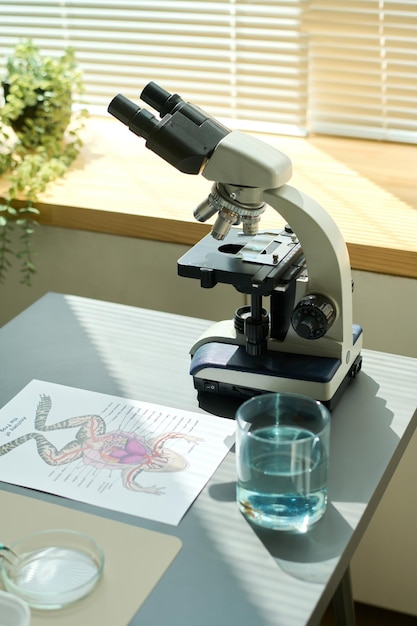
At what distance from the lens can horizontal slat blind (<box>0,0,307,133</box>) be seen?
2.34 metres

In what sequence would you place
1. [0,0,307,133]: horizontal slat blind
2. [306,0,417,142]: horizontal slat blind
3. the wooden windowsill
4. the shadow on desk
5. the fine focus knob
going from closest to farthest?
the shadow on desk, the fine focus knob, the wooden windowsill, [306,0,417,142]: horizontal slat blind, [0,0,307,133]: horizontal slat blind

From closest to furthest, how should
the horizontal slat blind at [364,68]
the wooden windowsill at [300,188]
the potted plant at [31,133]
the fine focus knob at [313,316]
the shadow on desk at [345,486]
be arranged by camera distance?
the shadow on desk at [345,486] < the fine focus knob at [313,316] < the wooden windowsill at [300,188] < the potted plant at [31,133] < the horizontal slat blind at [364,68]

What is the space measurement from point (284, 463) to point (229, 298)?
3.25ft

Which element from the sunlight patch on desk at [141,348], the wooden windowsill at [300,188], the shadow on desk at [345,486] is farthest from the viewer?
the wooden windowsill at [300,188]

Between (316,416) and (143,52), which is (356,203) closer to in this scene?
(143,52)

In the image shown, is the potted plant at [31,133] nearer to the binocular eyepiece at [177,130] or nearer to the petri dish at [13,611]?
the binocular eyepiece at [177,130]

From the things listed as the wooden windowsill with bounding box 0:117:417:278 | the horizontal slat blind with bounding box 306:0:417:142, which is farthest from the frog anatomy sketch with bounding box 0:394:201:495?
the horizontal slat blind with bounding box 306:0:417:142

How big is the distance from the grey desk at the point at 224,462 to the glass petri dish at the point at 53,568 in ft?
0.25

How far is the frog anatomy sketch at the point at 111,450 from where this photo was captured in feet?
3.86

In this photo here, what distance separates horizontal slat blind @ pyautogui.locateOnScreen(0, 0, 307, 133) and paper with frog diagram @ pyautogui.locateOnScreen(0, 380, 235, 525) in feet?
4.28

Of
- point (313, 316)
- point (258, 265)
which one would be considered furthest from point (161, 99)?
point (313, 316)

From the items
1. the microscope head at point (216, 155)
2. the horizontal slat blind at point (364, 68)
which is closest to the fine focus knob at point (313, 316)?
the microscope head at point (216, 155)

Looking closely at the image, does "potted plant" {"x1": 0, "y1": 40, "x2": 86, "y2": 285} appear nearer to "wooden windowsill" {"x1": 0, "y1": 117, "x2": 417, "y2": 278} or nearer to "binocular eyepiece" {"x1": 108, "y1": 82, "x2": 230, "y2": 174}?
"wooden windowsill" {"x1": 0, "y1": 117, "x2": 417, "y2": 278}

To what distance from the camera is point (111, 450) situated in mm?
Answer: 1210
